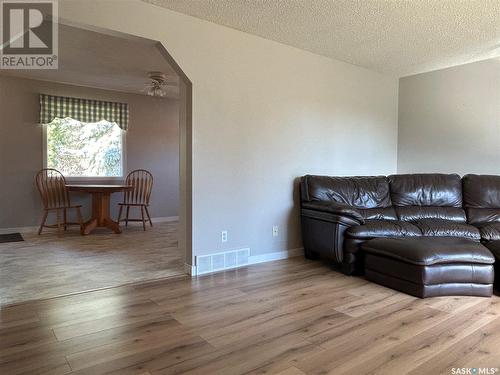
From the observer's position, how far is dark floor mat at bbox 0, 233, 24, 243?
462 centimetres

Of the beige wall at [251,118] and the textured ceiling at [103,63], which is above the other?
the textured ceiling at [103,63]

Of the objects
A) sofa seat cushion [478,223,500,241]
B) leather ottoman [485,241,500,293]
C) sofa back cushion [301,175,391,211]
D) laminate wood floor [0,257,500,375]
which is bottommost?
laminate wood floor [0,257,500,375]

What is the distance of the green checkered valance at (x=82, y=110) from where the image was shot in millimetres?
5371

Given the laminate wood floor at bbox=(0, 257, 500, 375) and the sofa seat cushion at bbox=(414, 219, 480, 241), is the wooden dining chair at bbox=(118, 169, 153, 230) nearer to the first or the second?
the laminate wood floor at bbox=(0, 257, 500, 375)

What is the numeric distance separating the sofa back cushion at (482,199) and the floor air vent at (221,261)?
2586 mm

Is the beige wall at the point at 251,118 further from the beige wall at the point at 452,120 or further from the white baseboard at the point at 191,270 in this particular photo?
the beige wall at the point at 452,120

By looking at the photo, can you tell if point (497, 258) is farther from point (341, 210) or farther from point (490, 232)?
point (341, 210)

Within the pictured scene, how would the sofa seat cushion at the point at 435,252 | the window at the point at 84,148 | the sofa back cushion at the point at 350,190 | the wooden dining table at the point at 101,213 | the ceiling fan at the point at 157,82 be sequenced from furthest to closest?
1. the window at the point at 84,148
2. the wooden dining table at the point at 101,213
3. the ceiling fan at the point at 157,82
4. the sofa back cushion at the point at 350,190
5. the sofa seat cushion at the point at 435,252

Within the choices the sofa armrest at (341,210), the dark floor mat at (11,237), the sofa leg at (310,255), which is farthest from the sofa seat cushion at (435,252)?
the dark floor mat at (11,237)

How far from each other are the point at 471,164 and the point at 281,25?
3138 millimetres

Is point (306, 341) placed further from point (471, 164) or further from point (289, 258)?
point (471, 164)

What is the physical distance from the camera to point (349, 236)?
3287 millimetres


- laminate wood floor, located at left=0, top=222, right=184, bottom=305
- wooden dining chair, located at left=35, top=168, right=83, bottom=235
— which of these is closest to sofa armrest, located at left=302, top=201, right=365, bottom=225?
laminate wood floor, located at left=0, top=222, right=184, bottom=305

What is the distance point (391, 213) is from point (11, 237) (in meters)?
5.03
